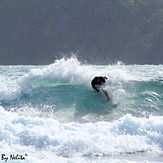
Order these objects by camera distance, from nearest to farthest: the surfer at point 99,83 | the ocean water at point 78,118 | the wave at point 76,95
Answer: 1. the ocean water at point 78,118
2. the wave at point 76,95
3. the surfer at point 99,83

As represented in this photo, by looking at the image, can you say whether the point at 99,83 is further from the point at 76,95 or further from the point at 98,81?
the point at 76,95

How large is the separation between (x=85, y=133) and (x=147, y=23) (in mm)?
105565

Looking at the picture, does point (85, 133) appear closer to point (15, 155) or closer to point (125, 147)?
point (125, 147)

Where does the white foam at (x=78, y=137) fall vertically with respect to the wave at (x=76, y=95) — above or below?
below

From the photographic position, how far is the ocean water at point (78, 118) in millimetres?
7492

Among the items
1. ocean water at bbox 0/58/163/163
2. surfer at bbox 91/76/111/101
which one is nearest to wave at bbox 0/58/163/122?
ocean water at bbox 0/58/163/163

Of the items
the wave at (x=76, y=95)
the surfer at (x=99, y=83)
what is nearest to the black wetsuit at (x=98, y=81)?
the surfer at (x=99, y=83)

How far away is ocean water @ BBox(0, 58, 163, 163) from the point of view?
7.49 m

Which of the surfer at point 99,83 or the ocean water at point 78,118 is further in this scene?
the surfer at point 99,83

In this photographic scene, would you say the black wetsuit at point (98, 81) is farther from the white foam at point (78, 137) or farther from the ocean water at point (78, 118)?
Answer: the white foam at point (78, 137)

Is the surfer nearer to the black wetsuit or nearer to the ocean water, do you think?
the black wetsuit

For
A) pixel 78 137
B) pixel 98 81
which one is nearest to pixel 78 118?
pixel 98 81

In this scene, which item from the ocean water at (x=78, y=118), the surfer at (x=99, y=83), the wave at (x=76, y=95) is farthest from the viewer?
the surfer at (x=99, y=83)

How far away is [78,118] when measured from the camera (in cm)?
1077
